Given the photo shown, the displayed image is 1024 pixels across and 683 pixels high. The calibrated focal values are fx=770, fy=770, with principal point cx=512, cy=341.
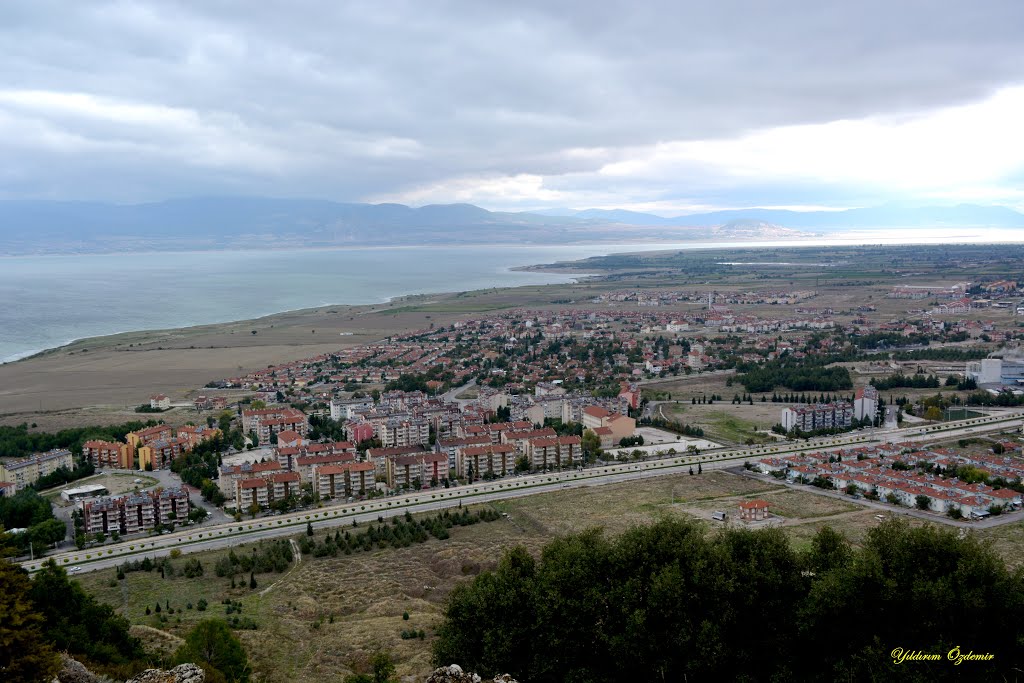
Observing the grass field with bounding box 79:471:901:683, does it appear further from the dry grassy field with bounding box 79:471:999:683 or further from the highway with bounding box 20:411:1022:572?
the highway with bounding box 20:411:1022:572

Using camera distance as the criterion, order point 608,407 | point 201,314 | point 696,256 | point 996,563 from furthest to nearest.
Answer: point 696,256 → point 201,314 → point 608,407 → point 996,563

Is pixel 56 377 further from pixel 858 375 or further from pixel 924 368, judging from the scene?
pixel 924 368

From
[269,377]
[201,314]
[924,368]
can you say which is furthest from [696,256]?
[269,377]

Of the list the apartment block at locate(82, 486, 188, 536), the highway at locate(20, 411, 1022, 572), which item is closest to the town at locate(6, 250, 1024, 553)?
the apartment block at locate(82, 486, 188, 536)

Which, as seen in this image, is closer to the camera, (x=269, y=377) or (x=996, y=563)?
(x=996, y=563)

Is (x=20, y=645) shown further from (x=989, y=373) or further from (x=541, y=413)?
(x=989, y=373)

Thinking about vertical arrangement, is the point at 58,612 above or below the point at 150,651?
above

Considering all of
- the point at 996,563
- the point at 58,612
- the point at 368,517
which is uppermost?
the point at 996,563

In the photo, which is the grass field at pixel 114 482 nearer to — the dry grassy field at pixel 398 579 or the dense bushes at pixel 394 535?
the dry grassy field at pixel 398 579
